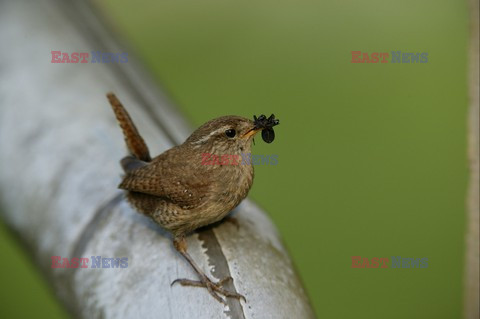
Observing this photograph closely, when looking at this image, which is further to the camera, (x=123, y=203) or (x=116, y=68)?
(x=116, y=68)

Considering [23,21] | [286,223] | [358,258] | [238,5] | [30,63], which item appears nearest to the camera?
[30,63]

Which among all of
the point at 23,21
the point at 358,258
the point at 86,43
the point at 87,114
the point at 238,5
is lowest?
the point at 358,258

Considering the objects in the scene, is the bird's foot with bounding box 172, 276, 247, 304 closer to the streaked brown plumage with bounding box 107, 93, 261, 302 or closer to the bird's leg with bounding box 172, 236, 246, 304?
the bird's leg with bounding box 172, 236, 246, 304

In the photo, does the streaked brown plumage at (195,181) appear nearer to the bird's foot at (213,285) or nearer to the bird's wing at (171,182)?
the bird's wing at (171,182)

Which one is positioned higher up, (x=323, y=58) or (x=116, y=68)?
(x=116, y=68)

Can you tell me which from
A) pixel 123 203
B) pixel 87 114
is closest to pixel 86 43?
pixel 87 114

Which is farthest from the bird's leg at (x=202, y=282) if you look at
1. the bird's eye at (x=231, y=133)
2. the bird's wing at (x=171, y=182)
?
the bird's eye at (x=231, y=133)

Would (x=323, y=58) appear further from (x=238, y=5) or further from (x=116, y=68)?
(x=116, y=68)

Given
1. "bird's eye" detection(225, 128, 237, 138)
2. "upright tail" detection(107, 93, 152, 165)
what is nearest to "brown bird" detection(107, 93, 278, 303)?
"bird's eye" detection(225, 128, 237, 138)
